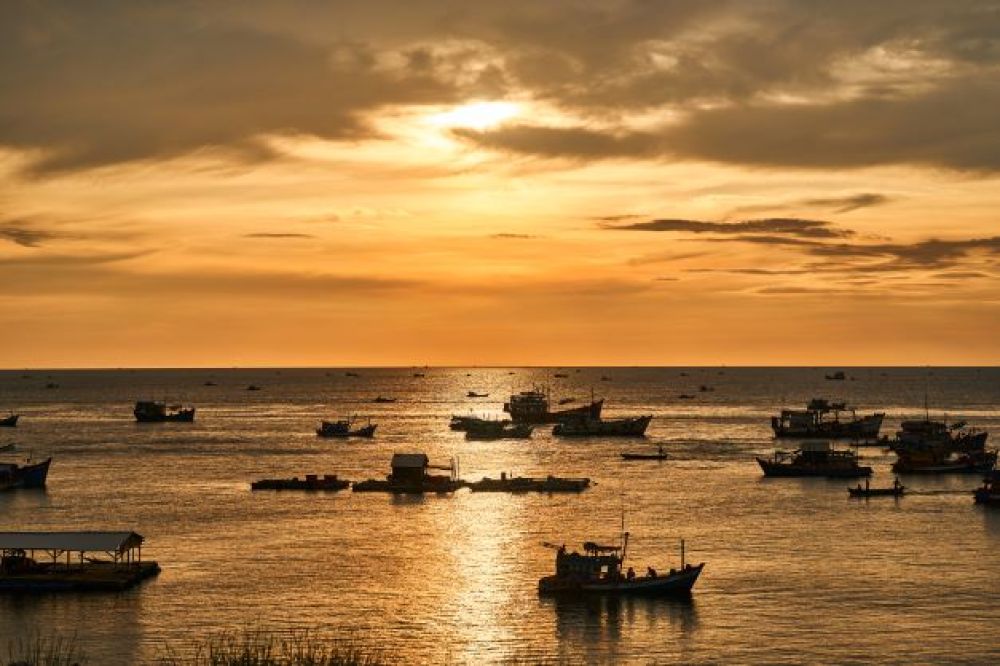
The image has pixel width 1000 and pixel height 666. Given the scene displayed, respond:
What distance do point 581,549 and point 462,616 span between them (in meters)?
19.3

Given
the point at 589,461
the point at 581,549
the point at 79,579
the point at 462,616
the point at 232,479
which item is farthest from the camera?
the point at 589,461

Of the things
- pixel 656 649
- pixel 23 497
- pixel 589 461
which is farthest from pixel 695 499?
pixel 23 497

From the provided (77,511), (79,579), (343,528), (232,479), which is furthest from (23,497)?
(79,579)

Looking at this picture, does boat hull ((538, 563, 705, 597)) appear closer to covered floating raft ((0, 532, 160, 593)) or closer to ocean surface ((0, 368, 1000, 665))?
ocean surface ((0, 368, 1000, 665))

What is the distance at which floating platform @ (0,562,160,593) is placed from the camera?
241ft

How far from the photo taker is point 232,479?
136 metres

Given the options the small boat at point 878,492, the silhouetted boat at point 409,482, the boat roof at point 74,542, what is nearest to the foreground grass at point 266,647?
the boat roof at point 74,542

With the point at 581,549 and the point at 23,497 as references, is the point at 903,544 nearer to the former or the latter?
the point at 581,549

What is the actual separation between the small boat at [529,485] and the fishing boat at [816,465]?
78.0ft

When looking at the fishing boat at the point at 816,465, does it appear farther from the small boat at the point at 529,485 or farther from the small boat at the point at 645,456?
the small boat at the point at 529,485

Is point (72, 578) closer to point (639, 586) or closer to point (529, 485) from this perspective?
point (639, 586)

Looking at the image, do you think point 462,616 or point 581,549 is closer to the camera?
point 462,616

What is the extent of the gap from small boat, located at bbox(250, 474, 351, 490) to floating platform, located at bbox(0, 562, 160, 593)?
48.7 metres

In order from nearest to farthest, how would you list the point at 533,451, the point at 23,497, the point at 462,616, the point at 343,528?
the point at 462,616 < the point at 343,528 < the point at 23,497 < the point at 533,451
